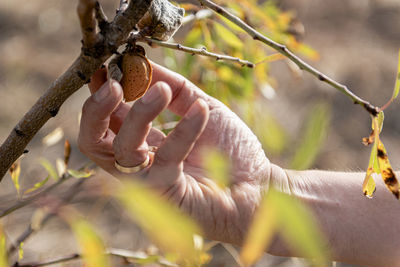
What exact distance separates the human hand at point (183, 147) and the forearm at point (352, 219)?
0.28ft

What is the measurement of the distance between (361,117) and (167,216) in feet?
8.03

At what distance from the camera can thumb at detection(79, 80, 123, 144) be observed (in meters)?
0.49

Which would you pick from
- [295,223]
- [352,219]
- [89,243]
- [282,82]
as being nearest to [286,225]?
[295,223]

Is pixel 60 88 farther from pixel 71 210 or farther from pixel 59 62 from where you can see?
pixel 59 62

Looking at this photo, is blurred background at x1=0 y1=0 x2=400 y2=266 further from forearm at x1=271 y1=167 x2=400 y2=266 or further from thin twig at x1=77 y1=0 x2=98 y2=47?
thin twig at x1=77 y1=0 x2=98 y2=47

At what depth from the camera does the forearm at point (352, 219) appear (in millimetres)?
755

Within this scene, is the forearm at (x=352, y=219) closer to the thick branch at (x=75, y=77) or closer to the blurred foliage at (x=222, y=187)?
the blurred foliage at (x=222, y=187)

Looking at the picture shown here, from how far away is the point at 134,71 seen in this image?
1.64 ft

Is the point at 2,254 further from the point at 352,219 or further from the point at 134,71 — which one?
the point at 352,219

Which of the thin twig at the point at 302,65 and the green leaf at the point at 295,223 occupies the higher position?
the thin twig at the point at 302,65

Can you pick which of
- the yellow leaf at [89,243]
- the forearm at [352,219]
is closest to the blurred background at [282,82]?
the forearm at [352,219]

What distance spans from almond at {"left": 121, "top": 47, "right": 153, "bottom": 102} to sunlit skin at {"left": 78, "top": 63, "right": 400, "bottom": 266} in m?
0.03

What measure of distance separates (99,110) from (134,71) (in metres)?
0.06

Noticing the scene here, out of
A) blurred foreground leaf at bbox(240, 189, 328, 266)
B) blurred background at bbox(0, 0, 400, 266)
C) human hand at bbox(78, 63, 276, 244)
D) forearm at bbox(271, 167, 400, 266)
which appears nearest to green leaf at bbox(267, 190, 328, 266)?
blurred foreground leaf at bbox(240, 189, 328, 266)
